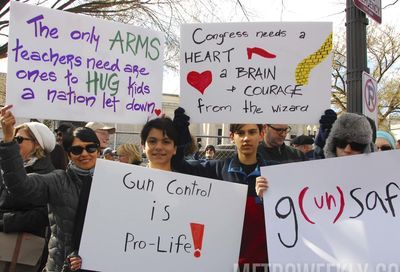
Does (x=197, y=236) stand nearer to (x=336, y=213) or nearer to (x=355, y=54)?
(x=336, y=213)

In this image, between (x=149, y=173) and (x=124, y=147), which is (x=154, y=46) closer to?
(x=149, y=173)

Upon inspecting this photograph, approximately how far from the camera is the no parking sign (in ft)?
11.6

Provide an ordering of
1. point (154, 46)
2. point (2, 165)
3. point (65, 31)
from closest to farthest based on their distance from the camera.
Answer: point (2, 165), point (65, 31), point (154, 46)

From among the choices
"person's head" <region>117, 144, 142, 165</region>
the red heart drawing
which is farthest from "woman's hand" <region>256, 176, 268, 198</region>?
"person's head" <region>117, 144, 142, 165</region>

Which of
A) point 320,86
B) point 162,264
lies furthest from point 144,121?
point 320,86

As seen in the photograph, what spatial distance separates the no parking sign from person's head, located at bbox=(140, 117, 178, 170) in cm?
174

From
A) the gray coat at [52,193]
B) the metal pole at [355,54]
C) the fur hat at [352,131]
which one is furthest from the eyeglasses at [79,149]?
the metal pole at [355,54]

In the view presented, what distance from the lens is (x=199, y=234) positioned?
2344 millimetres

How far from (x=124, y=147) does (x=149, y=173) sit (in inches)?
126

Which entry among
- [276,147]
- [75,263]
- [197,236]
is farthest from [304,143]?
[75,263]

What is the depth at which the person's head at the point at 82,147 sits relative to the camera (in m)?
2.55

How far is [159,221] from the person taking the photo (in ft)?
7.66

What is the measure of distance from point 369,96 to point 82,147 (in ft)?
7.78

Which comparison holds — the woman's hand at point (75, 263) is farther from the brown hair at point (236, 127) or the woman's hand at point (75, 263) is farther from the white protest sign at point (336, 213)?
the brown hair at point (236, 127)
